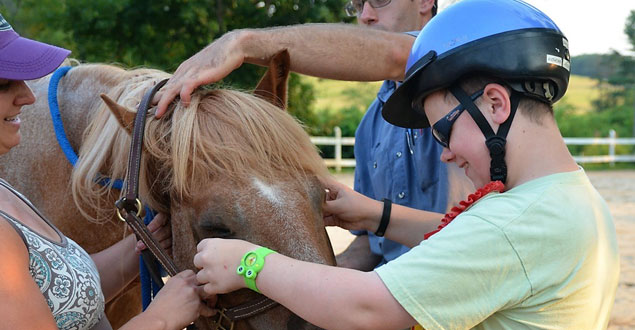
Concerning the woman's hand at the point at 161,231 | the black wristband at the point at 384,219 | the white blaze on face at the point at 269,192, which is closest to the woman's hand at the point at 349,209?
the black wristband at the point at 384,219

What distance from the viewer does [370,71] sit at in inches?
99.4

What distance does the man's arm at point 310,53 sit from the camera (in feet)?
7.09

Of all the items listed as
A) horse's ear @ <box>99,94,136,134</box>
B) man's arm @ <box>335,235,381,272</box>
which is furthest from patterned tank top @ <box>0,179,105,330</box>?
man's arm @ <box>335,235,381,272</box>

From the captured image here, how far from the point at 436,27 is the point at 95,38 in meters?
10.6

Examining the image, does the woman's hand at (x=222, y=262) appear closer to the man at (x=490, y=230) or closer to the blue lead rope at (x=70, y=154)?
the man at (x=490, y=230)

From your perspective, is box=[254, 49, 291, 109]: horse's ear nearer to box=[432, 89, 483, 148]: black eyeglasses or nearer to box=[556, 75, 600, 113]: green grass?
box=[432, 89, 483, 148]: black eyeglasses

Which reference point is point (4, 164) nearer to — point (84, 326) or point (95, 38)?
point (84, 326)

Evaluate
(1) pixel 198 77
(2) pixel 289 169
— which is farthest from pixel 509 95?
(1) pixel 198 77

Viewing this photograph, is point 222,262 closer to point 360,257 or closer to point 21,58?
point 21,58

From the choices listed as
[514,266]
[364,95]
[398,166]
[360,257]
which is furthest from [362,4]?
[364,95]

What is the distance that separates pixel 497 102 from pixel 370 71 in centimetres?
100

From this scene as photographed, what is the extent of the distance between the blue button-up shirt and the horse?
2.45 ft

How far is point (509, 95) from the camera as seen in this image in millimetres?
1593

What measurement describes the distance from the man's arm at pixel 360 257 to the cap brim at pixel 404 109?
1.32 metres
